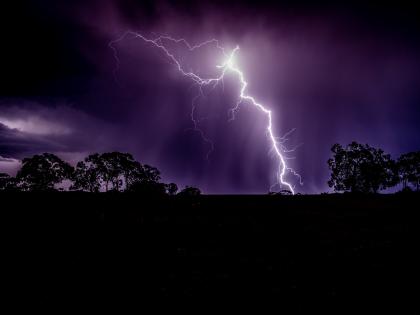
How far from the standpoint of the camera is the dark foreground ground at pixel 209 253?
4949 millimetres

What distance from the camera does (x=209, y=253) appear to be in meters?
6.83

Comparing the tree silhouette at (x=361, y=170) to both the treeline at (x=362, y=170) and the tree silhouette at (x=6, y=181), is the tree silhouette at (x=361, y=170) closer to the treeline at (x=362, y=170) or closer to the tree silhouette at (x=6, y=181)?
the treeline at (x=362, y=170)

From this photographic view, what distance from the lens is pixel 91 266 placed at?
601 cm

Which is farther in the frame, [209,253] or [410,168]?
[410,168]

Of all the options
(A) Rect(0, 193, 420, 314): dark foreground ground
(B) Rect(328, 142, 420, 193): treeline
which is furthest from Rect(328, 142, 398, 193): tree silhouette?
(A) Rect(0, 193, 420, 314): dark foreground ground

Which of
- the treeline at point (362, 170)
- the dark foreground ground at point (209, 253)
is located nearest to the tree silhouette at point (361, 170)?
the treeline at point (362, 170)

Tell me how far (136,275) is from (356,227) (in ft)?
22.6

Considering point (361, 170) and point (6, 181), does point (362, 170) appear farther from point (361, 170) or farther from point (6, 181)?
point (6, 181)

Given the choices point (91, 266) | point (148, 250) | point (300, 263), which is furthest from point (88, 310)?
point (300, 263)

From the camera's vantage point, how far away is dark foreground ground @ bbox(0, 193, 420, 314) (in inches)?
195

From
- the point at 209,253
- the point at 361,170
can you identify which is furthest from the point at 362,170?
the point at 209,253

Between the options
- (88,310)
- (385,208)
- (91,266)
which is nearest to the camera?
(88,310)

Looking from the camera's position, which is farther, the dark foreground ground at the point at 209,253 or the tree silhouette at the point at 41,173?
the tree silhouette at the point at 41,173

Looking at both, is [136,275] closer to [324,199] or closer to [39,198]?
[39,198]
